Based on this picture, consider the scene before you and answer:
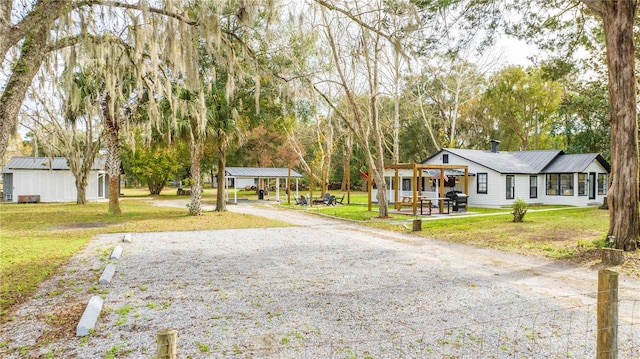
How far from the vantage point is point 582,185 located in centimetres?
2236

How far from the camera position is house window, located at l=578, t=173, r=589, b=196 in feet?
73.0

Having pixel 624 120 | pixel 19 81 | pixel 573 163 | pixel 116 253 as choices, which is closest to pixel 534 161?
pixel 573 163

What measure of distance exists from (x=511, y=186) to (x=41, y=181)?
96.6 ft

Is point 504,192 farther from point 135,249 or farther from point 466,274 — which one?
point 135,249

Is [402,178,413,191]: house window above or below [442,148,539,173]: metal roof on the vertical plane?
below

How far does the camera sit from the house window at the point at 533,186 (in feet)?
75.9

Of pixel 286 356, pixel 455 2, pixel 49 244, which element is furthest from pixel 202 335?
pixel 455 2

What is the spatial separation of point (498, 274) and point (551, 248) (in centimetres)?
325

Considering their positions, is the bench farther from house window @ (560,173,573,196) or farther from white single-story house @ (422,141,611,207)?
house window @ (560,173,573,196)

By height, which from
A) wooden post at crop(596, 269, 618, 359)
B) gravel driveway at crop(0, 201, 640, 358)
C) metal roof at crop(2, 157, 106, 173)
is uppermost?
metal roof at crop(2, 157, 106, 173)

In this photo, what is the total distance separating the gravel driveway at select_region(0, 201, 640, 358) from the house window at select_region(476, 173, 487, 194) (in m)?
14.4

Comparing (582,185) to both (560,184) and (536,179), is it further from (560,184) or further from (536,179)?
(536,179)

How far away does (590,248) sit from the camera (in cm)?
912

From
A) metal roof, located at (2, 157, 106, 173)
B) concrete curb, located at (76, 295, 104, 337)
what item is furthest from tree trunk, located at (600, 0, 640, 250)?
metal roof, located at (2, 157, 106, 173)
